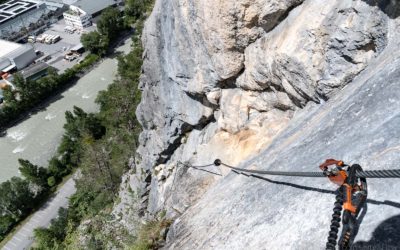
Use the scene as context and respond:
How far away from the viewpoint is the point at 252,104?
954 cm

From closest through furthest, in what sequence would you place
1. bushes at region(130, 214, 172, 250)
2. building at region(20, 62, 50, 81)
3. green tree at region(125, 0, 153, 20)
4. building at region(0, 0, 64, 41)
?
bushes at region(130, 214, 172, 250), building at region(20, 62, 50, 81), green tree at region(125, 0, 153, 20), building at region(0, 0, 64, 41)

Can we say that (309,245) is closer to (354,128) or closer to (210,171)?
(354,128)

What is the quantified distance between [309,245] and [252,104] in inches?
211

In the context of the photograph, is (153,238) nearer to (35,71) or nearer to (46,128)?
(46,128)

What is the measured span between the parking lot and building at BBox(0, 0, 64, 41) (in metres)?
1.05

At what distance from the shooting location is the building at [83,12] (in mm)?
40531

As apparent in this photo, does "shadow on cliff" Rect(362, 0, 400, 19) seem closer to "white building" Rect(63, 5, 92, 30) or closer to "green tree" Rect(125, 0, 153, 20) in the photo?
"green tree" Rect(125, 0, 153, 20)

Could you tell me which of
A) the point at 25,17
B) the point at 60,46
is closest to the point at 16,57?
the point at 60,46

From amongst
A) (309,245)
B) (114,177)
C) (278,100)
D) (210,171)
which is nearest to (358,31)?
(278,100)

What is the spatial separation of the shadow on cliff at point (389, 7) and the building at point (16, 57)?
34.0 metres

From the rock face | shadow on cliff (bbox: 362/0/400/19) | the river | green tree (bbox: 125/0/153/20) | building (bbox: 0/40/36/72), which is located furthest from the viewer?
green tree (bbox: 125/0/153/20)

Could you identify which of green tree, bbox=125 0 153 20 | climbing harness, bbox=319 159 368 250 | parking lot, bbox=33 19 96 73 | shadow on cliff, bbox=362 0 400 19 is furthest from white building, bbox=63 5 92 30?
climbing harness, bbox=319 159 368 250

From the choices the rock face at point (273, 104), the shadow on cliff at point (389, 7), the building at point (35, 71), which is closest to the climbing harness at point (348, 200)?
the rock face at point (273, 104)

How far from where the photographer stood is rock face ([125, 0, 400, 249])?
194 inches
